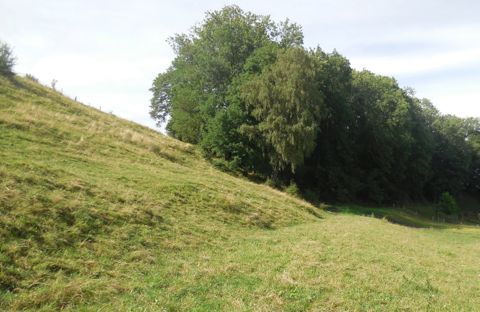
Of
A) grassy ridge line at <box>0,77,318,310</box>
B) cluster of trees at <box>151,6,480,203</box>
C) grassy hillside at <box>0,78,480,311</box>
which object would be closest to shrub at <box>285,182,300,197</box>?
cluster of trees at <box>151,6,480,203</box>

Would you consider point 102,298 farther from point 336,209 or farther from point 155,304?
point 336,209

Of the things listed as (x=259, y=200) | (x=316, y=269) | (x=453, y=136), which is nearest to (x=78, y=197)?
(x=316, y=269)

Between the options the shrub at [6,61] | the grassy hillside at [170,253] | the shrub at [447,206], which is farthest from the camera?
the shrub at [447,206]

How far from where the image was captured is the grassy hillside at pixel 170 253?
8.63 metres

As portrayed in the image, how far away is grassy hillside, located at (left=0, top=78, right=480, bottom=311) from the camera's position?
8633 millimetres

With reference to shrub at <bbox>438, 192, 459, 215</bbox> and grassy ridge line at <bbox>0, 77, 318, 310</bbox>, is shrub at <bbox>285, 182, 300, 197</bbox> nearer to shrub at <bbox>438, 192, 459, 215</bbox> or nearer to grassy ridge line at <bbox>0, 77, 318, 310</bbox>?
grassy ridge line at <bbox>0, 77, 318, 310</bbox>

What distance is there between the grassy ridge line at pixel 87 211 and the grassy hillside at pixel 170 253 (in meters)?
0.04

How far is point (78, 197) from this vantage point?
13.3 meters

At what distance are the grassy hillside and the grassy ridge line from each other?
4 cm

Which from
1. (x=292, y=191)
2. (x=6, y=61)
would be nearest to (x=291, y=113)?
(x=292, y=191)

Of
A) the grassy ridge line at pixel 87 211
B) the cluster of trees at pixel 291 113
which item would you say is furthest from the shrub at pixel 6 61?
the cluster of trees at pixel 291 113

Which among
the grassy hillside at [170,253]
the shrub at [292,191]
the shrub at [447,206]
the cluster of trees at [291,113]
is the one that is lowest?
the grassy hillside at [170,253]

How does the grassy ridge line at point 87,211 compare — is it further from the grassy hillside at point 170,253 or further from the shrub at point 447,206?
the shrub at point 447,206

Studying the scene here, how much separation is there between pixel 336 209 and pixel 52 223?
32300 millimetres
